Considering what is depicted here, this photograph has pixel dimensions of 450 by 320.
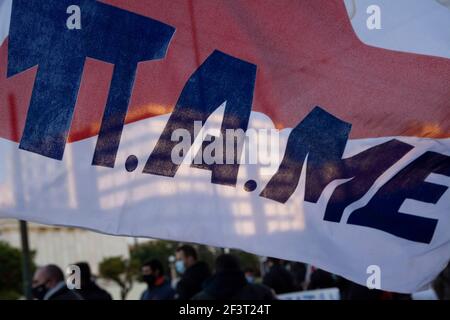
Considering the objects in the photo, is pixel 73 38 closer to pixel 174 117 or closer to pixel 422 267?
pixel 174 117

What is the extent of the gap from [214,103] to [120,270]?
10.2 m

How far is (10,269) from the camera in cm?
1571

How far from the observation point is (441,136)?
15.5 ft

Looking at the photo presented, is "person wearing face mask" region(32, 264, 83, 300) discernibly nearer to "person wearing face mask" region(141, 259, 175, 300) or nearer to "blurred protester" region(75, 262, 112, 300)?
"blurred protester" region(75, 262, 112, 300)

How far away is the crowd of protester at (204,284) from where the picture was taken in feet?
25.4

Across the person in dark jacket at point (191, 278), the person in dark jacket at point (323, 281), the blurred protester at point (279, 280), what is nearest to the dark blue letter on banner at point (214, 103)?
the person in dark jacket at point (191, 278)

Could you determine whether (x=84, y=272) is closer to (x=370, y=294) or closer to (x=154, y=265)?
(x=154, y=265)

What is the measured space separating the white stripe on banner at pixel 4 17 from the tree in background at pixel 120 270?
9836mm

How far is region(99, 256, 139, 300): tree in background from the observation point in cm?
1433

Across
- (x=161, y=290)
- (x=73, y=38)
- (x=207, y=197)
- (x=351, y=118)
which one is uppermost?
(x=73, y=38)
